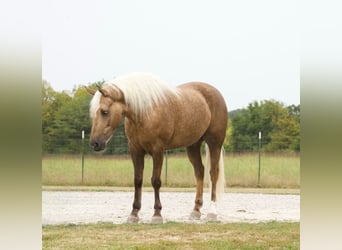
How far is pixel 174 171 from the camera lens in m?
9.76

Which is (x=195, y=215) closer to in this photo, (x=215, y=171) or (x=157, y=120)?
(x=215, y=171)

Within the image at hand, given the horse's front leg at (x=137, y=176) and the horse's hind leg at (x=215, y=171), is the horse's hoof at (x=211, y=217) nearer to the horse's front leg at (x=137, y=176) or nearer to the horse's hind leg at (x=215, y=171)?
the horse's hind leg at (x=215, y=171)

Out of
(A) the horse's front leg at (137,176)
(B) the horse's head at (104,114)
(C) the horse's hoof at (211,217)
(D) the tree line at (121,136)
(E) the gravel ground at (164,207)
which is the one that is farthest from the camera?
(D) the tree line at (121,136)

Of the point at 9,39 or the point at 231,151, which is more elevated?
the point at 9,39

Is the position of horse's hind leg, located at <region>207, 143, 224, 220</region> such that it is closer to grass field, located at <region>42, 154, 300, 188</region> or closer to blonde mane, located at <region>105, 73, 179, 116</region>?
grass field, located at <region>42, 154, 300, 188</region>

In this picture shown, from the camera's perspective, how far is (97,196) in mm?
9336

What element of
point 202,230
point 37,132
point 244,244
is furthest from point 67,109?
point 37,132

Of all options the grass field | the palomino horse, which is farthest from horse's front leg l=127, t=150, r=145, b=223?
the grass field

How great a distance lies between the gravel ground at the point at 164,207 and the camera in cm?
673

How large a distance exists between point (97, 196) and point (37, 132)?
6.39 metres

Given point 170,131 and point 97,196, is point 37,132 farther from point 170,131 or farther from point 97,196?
point 97,196

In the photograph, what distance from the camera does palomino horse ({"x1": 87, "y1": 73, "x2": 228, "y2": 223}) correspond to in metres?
5.62

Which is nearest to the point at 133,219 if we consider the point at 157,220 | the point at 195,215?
the point at 157,220

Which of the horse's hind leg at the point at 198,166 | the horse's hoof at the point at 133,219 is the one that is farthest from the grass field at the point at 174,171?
the horse's hoof at the point at 133,219
